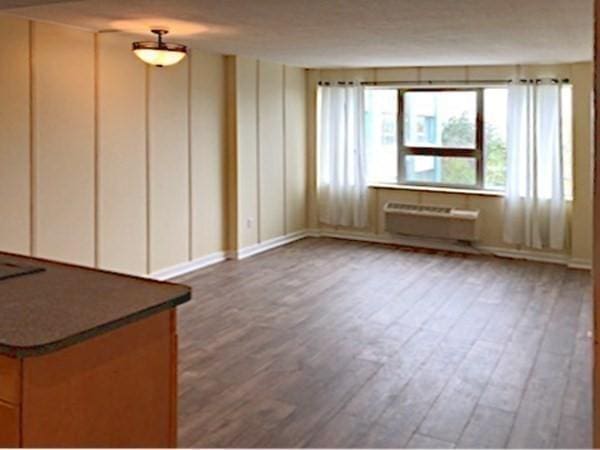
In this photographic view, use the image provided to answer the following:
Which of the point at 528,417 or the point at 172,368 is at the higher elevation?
the point at 172,368

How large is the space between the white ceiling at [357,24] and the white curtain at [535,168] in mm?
571

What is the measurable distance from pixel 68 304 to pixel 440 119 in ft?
20.9

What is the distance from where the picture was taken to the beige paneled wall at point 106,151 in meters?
4.72

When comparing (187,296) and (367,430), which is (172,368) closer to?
(187,296)

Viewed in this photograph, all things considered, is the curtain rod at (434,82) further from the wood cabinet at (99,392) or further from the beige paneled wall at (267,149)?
the wood cabinet at (99,392)

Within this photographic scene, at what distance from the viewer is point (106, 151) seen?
5418 millimetres

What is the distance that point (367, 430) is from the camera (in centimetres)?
311

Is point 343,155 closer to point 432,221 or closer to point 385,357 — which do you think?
point 432,221

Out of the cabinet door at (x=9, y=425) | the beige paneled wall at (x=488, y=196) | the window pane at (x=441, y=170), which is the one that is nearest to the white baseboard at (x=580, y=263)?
the beige paneled wall at (x=488, y=196)

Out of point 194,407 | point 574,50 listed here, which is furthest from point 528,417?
point 574,50

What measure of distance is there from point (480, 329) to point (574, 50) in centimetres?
273

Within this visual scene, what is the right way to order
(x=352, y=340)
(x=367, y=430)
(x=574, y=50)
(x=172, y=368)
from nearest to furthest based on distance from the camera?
(x=172, y=368) < (x=367, y=430) < (x=352, y=340) < (x=574, y=50)

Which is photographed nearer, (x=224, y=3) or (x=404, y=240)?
(x=224, y=3)

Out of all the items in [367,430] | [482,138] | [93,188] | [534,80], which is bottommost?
[367,430]
